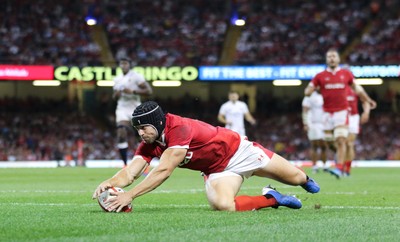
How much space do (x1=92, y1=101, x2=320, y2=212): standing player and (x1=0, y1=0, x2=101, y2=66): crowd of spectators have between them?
28.6m

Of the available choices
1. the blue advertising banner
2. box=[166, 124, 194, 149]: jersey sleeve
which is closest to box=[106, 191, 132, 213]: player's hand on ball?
box=[166, 124, 194, 149]: jersey sleeve

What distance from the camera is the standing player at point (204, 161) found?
7.68 metres

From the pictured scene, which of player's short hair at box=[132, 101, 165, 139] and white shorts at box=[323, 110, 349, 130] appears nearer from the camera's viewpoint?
player's short hair at box=[132, 101, 165, 139]

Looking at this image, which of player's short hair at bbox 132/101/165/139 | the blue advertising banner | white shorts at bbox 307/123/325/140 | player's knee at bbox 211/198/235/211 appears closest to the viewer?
player's short hair at bbox 132/101/165/139

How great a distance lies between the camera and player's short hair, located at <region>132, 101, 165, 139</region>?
7.64 m

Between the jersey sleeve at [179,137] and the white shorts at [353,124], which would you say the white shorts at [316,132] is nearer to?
the white shorts at [353,124]

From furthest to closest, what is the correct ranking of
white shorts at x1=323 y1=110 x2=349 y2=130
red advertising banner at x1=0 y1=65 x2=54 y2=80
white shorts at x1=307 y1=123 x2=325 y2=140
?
red advertising banner at x1=0 y1=65 x2=54 y2=80
white shorts at x1=307 y1=123 x2=325 y2=140
white shorts at x1=323 y1=110 x2=349 y2=130

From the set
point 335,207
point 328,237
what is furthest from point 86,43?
point 328,237

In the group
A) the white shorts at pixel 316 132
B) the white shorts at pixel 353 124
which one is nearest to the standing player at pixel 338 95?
the white shorts at pixel 353 124

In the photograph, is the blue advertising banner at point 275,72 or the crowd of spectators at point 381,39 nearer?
the blue advertising banner at point 275,72

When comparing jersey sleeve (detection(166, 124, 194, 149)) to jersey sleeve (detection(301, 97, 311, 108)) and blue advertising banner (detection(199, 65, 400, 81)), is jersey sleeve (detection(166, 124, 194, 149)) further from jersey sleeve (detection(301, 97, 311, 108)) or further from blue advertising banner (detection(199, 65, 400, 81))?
blue advertising banner (detection(199, 65, 400, 81))

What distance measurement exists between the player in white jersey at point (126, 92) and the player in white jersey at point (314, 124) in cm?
503

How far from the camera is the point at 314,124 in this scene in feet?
73.8

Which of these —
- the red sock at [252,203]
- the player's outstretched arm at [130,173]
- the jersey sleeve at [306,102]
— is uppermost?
the jersey sleeve at [306,102]
